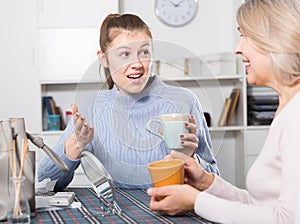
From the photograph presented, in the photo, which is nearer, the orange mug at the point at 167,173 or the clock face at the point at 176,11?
the orange mug at the point at 167,173

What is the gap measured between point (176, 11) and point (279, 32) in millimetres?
3128

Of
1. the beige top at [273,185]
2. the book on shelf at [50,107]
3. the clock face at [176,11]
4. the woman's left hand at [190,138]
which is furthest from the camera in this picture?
the clock face at [176,11]

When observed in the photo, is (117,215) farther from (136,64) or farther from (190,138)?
(136,64)

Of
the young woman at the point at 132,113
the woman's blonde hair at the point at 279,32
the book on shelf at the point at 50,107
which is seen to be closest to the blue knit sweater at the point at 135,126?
the young woman at the point at 132,113

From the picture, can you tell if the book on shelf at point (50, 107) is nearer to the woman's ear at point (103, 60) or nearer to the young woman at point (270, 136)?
the woman's ear at point (103, 60)

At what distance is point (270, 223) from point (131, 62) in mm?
542

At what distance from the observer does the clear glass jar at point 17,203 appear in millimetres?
1335

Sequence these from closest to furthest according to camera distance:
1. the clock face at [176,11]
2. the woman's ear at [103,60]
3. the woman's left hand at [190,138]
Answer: the woman's left hand at [190,138] → the woman's ear at [103,60] → the clock face at [176,11]

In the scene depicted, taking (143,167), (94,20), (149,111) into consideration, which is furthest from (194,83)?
(94,20)

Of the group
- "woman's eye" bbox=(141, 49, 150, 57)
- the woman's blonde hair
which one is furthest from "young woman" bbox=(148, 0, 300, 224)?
"woman's eye" bbox=(141, 49, 150, 57)

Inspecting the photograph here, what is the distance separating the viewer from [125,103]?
1.59 m

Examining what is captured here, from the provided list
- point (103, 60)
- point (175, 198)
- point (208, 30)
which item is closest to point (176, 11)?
point (208, 30)

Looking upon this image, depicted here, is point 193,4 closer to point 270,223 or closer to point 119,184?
point 119,184

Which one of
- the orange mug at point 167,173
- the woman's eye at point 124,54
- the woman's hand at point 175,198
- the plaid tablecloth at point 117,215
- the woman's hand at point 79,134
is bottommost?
the plaid tablecloth at point 117,215
